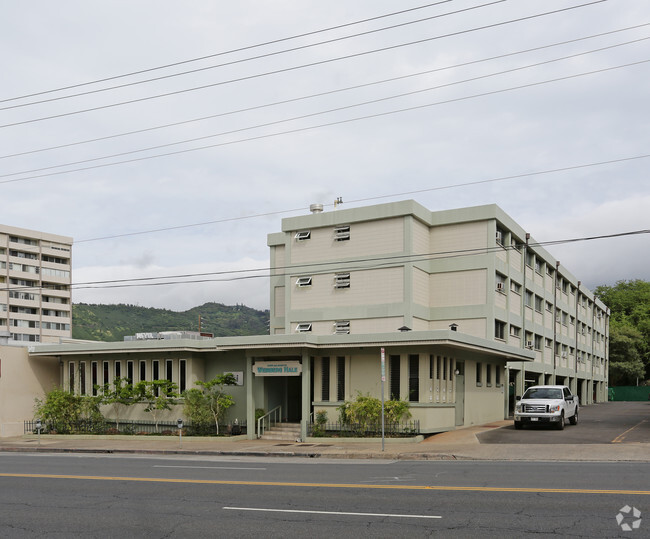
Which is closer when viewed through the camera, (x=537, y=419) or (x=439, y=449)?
(x=439, y=449)

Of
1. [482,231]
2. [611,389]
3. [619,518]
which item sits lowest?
[611,389]

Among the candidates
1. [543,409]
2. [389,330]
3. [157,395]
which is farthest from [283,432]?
[389,330]

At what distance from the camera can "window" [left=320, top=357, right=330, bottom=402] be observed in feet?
95.3

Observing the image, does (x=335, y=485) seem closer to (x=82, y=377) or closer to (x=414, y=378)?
(x=414, y=378)

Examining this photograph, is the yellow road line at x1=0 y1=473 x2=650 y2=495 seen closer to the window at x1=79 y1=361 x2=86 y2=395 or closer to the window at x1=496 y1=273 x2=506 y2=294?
the window at x1=79 y1=361 x2=86 y2=395

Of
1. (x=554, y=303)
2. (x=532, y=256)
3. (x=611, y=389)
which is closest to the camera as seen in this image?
(x=532, y=256)

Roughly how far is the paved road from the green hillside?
130 meters

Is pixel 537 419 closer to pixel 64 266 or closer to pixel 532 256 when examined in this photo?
pixel 532 256

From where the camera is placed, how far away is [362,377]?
28312mm

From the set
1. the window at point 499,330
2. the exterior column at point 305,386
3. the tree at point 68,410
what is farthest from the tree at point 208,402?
the window at point 499,330

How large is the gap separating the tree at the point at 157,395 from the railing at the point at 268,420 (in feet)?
14.3

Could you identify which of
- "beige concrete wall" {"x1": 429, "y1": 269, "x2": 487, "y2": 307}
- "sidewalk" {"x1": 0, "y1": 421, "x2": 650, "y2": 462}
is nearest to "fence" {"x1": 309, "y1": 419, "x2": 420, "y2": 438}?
"sidewalk" {"x1": 0, "y1": 421, "x2": 650, "y2": 462}

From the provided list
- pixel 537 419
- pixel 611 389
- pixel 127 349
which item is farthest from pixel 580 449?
pixel 611 389

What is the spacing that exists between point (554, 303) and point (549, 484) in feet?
148
